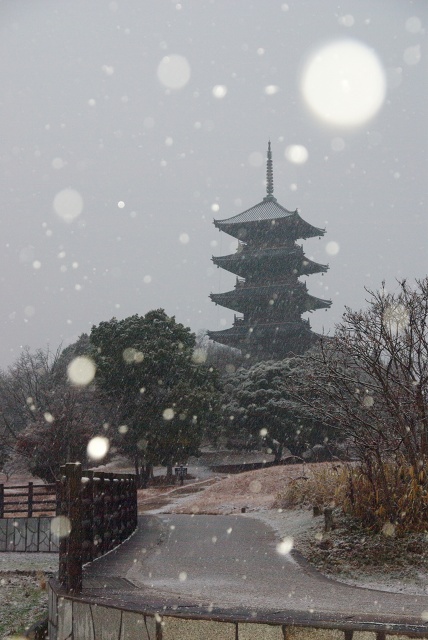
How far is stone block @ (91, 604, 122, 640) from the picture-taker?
15.7ft

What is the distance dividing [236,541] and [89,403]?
21354 millimetres

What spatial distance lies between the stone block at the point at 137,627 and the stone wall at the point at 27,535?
1233 cm

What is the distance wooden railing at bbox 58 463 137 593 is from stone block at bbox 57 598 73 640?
24cm

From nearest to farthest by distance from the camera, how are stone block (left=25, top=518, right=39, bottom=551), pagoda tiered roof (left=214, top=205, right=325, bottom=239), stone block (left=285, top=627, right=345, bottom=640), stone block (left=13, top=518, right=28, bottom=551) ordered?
stone block (left=285, top=627, right=345, bottom=640), stone block (left=25, top=518, right=39, bottom=551), stone block (left=13, top=518, right=28, bottom=551), pagoda tiered roof (left=214, top=205, right=325, bottom=239)

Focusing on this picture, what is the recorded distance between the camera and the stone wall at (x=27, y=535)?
1661cm

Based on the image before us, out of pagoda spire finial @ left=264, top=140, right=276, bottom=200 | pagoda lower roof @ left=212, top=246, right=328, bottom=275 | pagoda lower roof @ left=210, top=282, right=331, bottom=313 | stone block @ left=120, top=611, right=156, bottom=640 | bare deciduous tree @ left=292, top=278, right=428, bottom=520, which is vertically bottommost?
stone block @ left=120, top=611, right=156, bottom=640

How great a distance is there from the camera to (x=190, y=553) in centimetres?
1009

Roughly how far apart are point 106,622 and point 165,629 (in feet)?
2.55

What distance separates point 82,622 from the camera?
17.7 feet

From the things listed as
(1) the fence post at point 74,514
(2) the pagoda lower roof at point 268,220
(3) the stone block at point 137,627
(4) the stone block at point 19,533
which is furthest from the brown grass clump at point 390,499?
(2) the pagoda lower roof at point 268,220

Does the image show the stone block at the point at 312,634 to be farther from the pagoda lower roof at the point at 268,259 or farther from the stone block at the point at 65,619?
the pagoda lower roof at the point at 268,259

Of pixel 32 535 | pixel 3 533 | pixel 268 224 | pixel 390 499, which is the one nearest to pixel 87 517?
pixel 390 499

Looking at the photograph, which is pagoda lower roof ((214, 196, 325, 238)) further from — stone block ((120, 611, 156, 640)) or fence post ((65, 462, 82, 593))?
stone block ((120, 611, 156, 640))

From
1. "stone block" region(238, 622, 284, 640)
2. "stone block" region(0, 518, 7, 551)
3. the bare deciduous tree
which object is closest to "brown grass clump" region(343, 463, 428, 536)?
the bare deciduous tree
